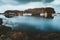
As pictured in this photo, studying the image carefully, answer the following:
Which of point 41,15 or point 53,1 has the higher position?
point 53,1

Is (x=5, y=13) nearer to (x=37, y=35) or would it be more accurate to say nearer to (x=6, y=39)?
(x=6, y=39)

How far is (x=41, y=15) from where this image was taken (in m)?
1.56

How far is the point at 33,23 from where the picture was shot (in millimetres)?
1537

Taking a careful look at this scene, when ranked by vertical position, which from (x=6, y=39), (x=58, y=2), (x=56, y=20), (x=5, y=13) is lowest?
(x=6, y=39)

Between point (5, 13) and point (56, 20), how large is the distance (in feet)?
2.22

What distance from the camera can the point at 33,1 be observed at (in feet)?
5.17

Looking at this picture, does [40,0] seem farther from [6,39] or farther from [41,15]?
[6,39]

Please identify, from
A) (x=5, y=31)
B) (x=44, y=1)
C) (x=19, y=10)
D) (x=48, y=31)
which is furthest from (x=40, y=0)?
(x=5, y=31)

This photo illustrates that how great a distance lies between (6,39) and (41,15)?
1.81ft

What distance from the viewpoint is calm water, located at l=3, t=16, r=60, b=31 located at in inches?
59.3

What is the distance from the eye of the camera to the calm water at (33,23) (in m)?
1.51

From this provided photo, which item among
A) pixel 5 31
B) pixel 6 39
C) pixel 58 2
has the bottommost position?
pixel 6 39

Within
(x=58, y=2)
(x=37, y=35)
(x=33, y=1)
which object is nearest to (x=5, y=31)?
(x=37, y=35)

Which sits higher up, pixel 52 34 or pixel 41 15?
pixel 41 15
